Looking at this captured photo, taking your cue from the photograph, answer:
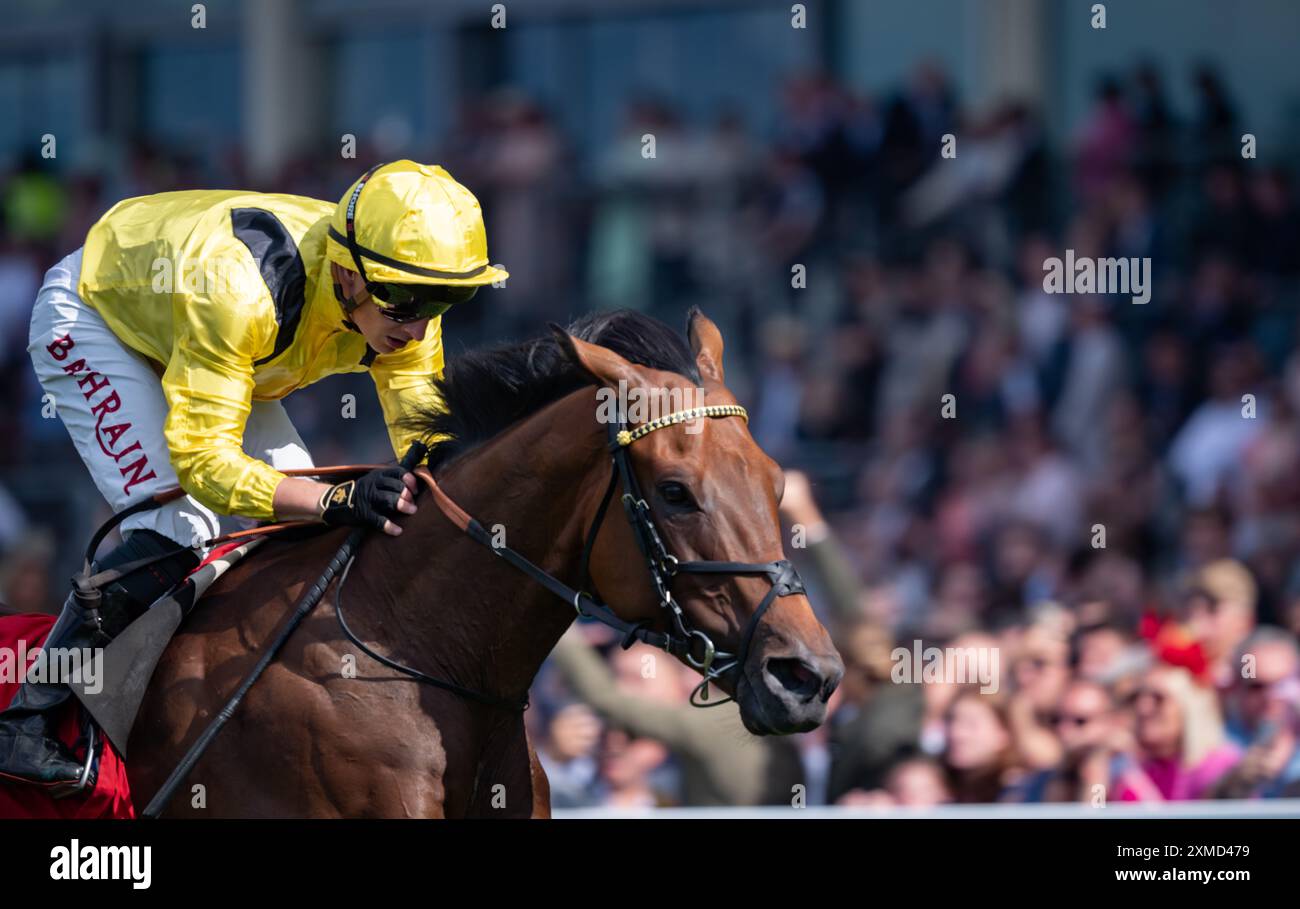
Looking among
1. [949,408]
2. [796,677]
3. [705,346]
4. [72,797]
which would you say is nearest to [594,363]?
[705,346]

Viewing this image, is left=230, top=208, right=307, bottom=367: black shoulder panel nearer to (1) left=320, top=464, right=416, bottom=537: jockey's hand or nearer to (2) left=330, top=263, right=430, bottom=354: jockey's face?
(2) left=330, top=263, right=430, bottom=354: jockey's face

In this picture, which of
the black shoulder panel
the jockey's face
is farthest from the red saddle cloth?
the jockey's face

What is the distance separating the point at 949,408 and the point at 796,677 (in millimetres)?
5697

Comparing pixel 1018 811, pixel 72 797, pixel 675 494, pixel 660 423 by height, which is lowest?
pixel 1018 811

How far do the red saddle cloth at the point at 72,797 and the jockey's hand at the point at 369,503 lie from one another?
65 cm

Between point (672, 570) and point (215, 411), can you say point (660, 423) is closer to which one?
point (672, 570)

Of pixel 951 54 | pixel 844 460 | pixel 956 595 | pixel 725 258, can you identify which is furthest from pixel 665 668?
pixel 951 54

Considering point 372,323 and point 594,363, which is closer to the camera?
point 594,363

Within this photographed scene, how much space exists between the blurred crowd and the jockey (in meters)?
1.56

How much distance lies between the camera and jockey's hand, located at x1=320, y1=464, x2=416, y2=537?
12.2ft

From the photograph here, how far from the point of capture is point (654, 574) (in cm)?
344

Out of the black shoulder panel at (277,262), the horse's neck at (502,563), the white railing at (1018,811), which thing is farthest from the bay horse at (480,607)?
the white railing at (1018,811)

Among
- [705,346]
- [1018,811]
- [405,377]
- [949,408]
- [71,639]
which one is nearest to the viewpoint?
[71,639]

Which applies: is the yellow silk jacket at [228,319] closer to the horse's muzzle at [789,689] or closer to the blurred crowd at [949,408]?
the horse's muzzle at [789,689]
